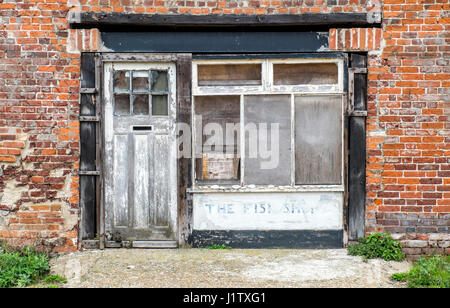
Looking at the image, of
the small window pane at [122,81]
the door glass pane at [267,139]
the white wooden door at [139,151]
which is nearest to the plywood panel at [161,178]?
the white wooden door at [139,151]

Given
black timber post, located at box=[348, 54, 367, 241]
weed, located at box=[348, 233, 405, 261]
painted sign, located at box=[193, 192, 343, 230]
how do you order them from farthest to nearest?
painted sign, located at box=[193, 192, 343, 230] → black timber post, located at box=[348, 54, 367, 241] → weed, located at box=[348, 233, 405, 261]

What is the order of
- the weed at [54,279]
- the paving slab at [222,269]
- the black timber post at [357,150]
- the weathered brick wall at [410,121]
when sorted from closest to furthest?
1. the paving slab at [222,269]
2. the weed at [54,279]
3. the weathered brick wall at [410,121]
4. the black timber post at [357,150]

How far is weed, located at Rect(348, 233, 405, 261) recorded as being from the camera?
5.66 metres

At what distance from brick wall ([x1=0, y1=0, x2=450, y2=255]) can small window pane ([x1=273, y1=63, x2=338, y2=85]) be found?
0.37m

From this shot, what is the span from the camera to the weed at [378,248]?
5.66 m

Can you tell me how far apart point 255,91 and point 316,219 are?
1.84 metres

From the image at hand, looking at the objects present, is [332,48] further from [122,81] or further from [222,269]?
[222,269]

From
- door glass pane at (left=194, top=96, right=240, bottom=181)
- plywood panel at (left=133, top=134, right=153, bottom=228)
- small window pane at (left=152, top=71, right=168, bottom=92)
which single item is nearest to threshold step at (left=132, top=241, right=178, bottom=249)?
plywood panel at (left=133, top=134, right=153, bottom=228)

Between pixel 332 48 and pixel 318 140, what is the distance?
1180 millimetres

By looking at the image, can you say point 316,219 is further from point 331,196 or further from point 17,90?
point 17,90

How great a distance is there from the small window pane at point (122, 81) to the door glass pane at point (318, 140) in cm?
221

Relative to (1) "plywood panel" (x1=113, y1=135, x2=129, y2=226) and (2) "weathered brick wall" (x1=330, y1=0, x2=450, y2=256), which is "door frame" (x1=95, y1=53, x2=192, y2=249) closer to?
(1) "plywood panel" (x1=113, y1=135, x2=129, y2=226)

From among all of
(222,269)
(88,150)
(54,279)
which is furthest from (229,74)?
(54,279)

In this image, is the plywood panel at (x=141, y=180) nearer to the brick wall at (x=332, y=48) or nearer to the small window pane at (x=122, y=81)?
the small window pane at (x=122, y=81)
